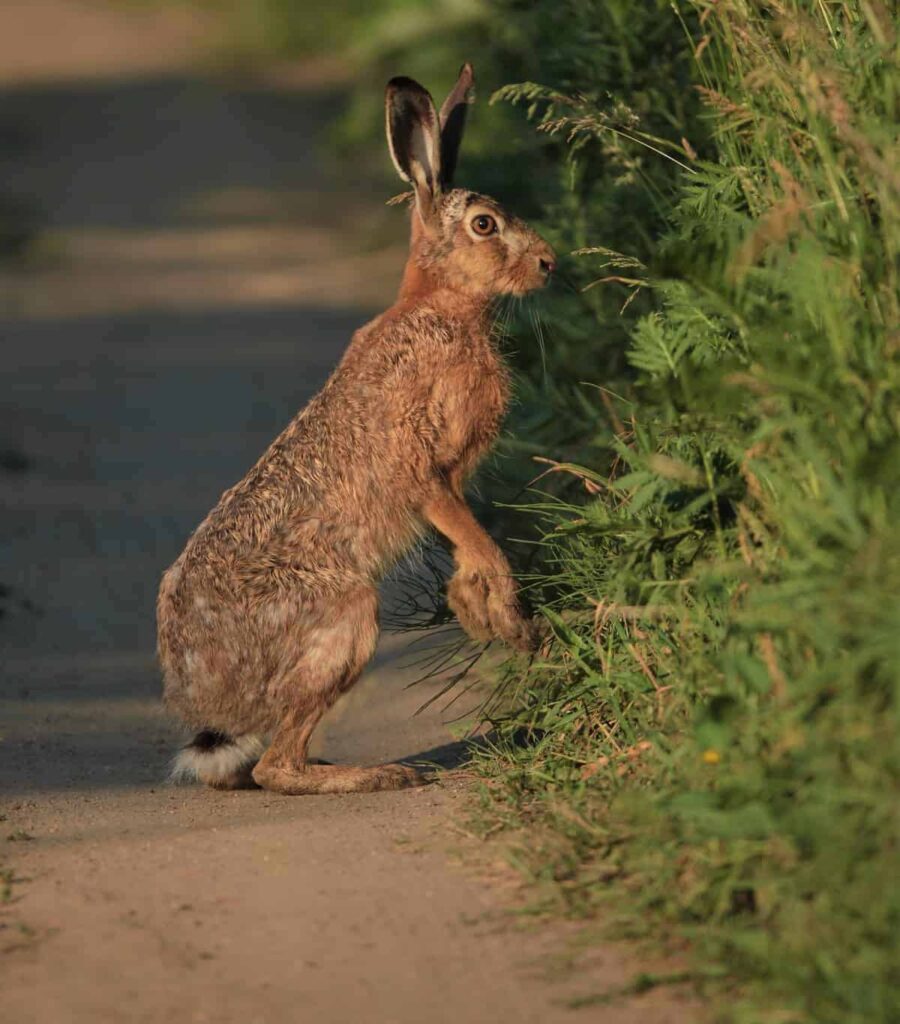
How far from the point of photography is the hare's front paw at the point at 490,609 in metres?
4.81

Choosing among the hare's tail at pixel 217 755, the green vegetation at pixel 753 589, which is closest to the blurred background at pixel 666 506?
the green vegetation at pixel 753 589

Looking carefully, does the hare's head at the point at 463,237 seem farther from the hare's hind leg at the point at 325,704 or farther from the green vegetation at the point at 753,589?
the hare's hind leg at the point at 325,704

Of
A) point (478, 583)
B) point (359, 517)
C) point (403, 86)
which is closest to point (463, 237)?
point (403, 86)

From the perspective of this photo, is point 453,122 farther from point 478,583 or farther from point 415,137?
point 478,583

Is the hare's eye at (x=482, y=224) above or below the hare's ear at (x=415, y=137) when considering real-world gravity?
below

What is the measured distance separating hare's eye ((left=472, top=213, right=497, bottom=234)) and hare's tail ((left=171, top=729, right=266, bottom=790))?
1.80m

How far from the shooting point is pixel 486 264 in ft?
17.5

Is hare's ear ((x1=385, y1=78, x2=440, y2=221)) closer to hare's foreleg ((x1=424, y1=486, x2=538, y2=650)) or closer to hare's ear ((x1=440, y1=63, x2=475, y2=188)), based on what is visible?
hare's ear ((x1=440, y1=63, x2=475, y2=188))

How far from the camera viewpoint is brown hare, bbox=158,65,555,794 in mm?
4809

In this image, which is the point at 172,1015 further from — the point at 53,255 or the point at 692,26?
the point at 53,255

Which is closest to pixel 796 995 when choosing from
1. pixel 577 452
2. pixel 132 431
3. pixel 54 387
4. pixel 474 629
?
pixel 474 629

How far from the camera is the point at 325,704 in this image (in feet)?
15.8

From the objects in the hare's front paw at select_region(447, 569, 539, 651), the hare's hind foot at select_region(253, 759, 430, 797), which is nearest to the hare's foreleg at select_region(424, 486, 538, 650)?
the hare's front paw at select_region(447, 569, 539, 651)

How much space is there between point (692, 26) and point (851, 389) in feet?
11.8
